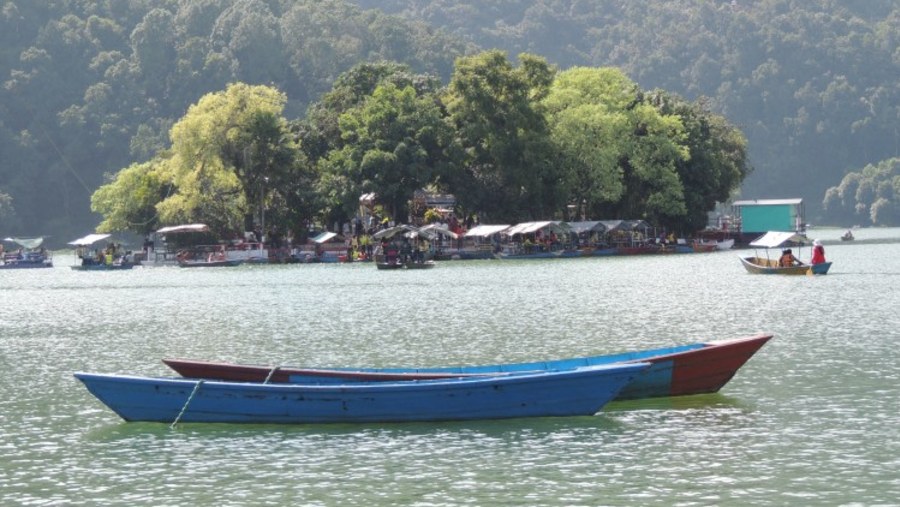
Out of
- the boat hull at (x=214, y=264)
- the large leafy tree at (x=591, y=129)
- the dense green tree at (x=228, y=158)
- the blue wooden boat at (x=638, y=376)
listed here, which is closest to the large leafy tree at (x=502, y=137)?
the large leafy tree at (x=591, y=129)

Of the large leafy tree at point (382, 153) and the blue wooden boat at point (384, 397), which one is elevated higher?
the large leafy tree at point (382, 153)

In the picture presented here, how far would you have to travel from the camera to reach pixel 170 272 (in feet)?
344

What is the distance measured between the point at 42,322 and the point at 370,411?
31.8 meters

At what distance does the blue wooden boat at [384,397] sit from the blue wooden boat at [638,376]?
1219mm

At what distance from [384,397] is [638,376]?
523 cm

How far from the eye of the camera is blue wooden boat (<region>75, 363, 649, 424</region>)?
25.1m

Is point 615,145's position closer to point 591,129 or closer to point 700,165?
point 591,129

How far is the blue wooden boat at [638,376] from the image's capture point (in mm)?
27141

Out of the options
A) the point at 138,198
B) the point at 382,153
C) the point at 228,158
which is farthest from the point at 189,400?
the point at 138,198

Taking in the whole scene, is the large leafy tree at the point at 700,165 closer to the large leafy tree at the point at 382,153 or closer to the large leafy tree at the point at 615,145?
the large leafy tree at the point at 615,145

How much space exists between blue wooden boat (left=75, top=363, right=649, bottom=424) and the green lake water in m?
0.32

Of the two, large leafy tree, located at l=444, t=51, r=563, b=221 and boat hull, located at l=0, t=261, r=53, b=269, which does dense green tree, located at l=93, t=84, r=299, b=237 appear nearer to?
large leafy tree, located at l=444, t=51, r=563, b=221

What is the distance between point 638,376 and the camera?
27062 mm

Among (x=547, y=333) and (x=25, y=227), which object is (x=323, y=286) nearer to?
(x=547, y=333)
